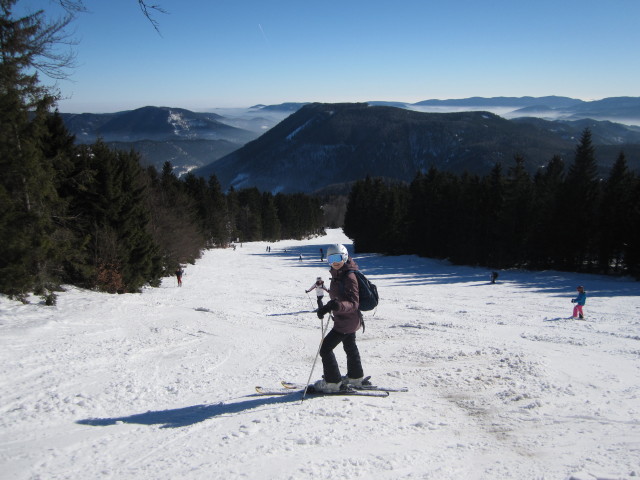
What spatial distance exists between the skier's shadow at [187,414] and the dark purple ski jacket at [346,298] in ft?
4.78

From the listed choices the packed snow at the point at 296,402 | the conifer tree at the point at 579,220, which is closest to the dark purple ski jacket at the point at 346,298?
the packed snow at the point at 296,402

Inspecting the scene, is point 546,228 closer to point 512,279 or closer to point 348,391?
point 512,279

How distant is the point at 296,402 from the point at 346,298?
5.95 ft

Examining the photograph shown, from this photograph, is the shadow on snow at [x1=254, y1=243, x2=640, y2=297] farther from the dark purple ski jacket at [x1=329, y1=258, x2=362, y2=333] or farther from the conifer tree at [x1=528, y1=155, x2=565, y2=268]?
the dark purple ski jacket at [x1=329, y1=258, x2=362, y2=333]

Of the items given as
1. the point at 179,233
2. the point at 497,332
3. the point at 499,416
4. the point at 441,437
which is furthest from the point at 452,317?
the point at 179,233

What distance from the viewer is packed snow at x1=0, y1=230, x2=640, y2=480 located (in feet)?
13.7

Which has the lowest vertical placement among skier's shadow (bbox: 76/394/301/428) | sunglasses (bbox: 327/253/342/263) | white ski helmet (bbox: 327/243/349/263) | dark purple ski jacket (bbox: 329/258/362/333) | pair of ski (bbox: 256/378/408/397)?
skier's shadow (bbox: 76/394/301/428)

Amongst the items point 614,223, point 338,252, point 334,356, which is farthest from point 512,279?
point 338,252

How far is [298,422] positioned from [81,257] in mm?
15888

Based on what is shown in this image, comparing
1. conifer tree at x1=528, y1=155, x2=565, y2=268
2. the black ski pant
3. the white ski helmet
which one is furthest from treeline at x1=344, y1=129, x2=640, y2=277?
the white ski helmet

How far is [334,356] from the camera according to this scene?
6.04 metres

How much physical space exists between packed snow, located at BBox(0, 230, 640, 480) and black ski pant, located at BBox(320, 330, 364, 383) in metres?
0.37

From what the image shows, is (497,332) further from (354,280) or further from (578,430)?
(354,280)

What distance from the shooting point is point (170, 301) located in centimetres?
1827
